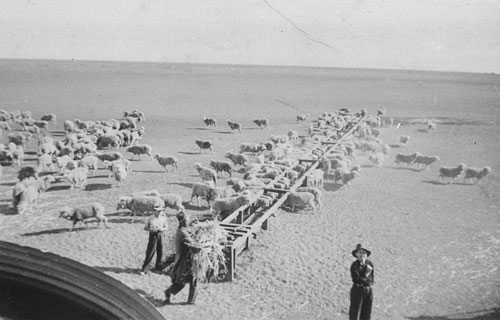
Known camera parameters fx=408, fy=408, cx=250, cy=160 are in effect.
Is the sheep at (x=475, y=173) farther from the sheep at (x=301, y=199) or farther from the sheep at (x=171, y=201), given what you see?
the sheep at (x=171, y=201)

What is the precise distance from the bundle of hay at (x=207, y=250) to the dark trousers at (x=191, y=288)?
11 cm

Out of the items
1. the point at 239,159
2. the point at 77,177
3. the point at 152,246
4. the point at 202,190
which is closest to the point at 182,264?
the point at 152,246

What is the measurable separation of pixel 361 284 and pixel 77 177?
11.2m

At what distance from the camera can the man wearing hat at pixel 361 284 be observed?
21.2ft

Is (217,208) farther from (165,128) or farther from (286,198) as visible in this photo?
(165,128)

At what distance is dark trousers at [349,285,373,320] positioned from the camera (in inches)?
256

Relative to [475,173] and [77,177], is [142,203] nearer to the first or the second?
[77,177]

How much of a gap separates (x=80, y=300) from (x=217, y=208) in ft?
30.5

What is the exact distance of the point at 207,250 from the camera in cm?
757

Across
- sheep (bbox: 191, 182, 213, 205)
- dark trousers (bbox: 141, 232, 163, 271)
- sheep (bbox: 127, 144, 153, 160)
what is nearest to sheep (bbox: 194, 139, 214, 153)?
sheep (bbox: 127, 144, 153, 160)

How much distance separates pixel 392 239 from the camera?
1076 centimetres

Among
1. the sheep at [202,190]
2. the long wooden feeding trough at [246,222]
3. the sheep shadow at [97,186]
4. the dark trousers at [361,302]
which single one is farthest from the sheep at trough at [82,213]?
the dark trousers at [361,302]

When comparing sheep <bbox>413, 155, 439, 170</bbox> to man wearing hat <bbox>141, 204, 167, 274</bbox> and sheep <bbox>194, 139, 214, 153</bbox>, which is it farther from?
man wearing hat <bbox>141, 204, 167, 274</bbox>

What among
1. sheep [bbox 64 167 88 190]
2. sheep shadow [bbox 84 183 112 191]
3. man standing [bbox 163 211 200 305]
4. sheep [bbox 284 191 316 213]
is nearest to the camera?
man standing [bbox 163 211 200 305]
